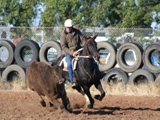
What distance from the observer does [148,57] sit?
21.4 metres

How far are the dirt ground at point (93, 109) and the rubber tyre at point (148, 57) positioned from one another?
2.97ft

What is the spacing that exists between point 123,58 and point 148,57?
1192mm

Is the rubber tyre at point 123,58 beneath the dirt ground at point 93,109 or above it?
above

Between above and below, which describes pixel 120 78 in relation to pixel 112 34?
below

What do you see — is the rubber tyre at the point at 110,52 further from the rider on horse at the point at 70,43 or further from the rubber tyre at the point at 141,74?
the rider on horse at the point at 70,43

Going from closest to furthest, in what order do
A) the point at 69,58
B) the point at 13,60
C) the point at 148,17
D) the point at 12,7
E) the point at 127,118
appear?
the point at 127,118, the point at 69,58, the point at 13,60, the point at 148,17, the point at 12,7

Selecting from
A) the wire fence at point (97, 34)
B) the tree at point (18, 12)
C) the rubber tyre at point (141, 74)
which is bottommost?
the rubber tyre at point (141, 74)

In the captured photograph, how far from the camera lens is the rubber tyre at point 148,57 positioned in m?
21.1

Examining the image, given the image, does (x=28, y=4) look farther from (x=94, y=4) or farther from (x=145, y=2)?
(x=145, y=2)

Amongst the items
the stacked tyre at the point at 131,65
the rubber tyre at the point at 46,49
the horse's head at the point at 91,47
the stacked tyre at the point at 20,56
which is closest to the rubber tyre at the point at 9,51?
the stacked tyre at the point at 20,56

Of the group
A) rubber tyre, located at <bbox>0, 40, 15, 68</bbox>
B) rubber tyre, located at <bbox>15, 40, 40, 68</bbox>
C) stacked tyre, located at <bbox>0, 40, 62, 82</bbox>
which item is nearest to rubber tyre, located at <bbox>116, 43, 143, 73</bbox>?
stacked tyre, located at <bbox>0, 40, 62, 82</bbox>

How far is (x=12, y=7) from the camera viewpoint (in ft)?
129

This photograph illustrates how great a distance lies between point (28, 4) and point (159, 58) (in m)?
18.4

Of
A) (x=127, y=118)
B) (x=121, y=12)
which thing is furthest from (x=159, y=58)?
(x=121, y=12)
